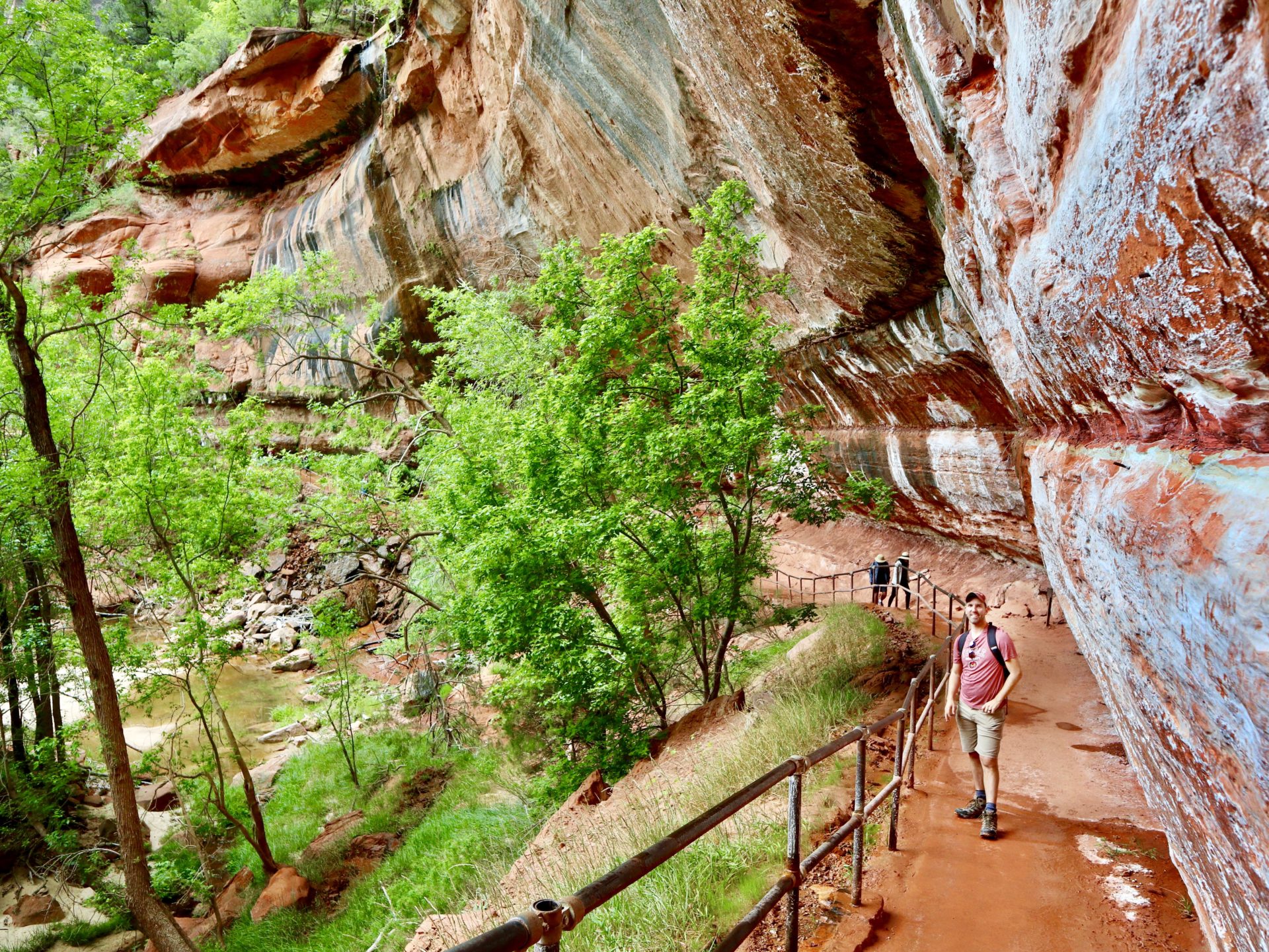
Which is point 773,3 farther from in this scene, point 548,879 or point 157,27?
point 157,27

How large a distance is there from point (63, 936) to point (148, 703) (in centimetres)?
317

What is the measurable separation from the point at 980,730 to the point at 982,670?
16.2 inches

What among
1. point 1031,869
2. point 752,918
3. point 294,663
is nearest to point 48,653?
point 294,663

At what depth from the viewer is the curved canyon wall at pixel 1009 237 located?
1827 mm

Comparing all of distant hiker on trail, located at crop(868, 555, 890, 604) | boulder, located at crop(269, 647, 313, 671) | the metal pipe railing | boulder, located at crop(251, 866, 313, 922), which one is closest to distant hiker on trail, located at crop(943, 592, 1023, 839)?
the metal pipe railing

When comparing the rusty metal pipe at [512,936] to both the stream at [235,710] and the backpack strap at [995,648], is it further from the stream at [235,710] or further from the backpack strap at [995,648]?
the stream at [235,710]

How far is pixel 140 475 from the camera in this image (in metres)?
10.1

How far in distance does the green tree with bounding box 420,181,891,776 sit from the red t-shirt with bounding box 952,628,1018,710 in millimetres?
3081

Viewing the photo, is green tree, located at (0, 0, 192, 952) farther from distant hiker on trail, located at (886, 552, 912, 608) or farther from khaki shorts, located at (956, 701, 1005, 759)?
distant hiker on trail, located at (886, 552, 912, 608)

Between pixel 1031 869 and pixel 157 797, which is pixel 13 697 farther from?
pixel 1031 869

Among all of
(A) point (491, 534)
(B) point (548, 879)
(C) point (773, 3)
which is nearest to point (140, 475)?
(A) point (491, 534)

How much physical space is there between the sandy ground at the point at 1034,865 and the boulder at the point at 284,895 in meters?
8.27

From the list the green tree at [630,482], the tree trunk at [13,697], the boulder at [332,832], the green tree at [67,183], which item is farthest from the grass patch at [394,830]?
the tree trunk at [13,697]

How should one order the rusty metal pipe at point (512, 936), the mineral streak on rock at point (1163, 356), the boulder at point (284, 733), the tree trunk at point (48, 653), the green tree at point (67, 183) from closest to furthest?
the rusty metal pipe at point (512, 936)
the mineral streak on rock at point (1163, 356)
the green tree at point (67, 183)
the tree trunk at point (48, 653)
the boulder at point (284, 733)
